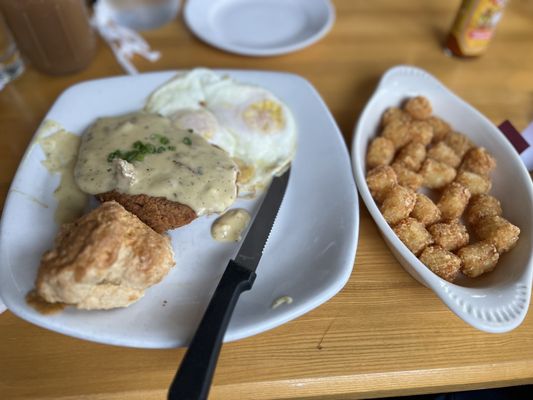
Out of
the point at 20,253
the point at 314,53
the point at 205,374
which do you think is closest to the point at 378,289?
the point at 205,374

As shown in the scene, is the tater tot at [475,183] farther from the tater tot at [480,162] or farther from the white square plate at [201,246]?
the white square plate at [201,246]

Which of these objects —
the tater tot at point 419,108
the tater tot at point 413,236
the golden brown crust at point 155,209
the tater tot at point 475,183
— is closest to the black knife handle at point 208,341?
the golden brown crust at point 155,209

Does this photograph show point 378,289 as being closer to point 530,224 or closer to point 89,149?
point 530,224

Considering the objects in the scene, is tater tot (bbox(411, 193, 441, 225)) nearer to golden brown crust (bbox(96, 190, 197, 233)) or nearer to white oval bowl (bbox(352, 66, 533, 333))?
white oval bowl (bbox(352, 66, 533, 333))

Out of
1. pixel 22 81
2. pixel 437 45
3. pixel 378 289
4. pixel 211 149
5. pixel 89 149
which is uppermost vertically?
pixel 22 81

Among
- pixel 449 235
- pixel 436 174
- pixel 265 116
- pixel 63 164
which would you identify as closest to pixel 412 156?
pixel 436 174

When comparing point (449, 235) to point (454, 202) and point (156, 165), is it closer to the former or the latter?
point (454, 202)
